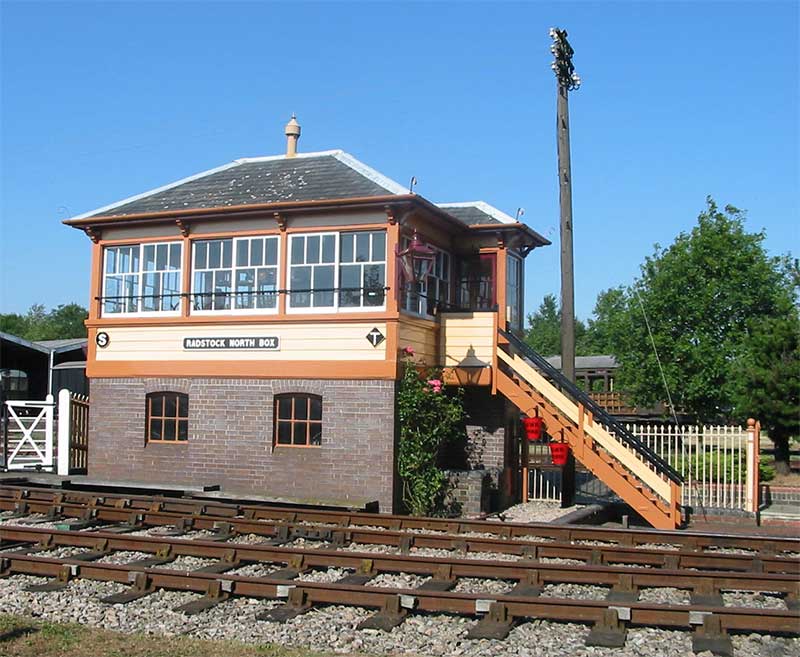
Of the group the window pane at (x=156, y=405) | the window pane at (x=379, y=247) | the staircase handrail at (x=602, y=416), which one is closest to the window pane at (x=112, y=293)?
the window pane at (x=156, y=405)

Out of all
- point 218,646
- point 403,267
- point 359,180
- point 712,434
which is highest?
point 359,180

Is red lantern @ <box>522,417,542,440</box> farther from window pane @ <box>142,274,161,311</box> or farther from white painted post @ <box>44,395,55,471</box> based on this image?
white painted post @ <box>44,395,55,471</box>

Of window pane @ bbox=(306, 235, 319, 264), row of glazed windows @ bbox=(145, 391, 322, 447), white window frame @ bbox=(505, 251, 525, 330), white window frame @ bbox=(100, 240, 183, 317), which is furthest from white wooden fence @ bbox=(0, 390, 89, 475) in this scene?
white window frame @ bbox=(505, 251, 525, 330)

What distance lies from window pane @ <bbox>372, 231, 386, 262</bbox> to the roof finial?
14.4ft

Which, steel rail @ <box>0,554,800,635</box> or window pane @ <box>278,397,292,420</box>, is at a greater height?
window pane @ <box>278,397,292,420</box>

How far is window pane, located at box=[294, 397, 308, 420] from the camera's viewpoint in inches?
656

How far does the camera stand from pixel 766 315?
33406mm

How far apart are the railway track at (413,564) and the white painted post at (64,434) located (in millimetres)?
3564

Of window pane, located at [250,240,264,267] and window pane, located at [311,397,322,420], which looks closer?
window pane, located at [311,397,322,420]

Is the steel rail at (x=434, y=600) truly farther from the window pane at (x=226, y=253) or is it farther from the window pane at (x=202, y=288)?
the window pane at (x=226, y=253)

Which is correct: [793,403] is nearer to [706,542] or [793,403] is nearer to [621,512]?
[621,512]

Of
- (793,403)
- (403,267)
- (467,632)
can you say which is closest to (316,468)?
(403,267)

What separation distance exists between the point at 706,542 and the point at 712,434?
416 centimetres

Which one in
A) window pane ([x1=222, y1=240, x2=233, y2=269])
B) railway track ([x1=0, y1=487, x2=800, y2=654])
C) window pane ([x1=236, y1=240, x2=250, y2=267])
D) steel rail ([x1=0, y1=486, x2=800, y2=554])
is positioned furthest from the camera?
window pane ([x1=222, y1=240, x2=233, y2=269])
